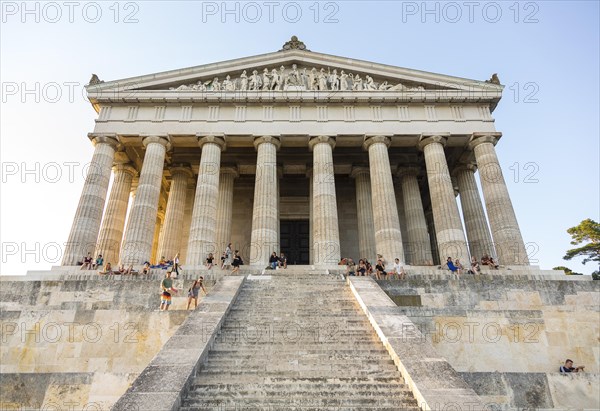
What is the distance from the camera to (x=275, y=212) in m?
25.2

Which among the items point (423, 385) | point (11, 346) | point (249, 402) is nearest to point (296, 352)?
point (249, 402)

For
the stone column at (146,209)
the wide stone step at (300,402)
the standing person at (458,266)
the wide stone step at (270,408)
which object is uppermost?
the stone column at (146,209)

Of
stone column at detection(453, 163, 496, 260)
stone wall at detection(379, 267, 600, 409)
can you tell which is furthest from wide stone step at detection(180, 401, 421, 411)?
stone column at detection(453, 163, 496, 260)

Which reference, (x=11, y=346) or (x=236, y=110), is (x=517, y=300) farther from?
(x=236, y=110)

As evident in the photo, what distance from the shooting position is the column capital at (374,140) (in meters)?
26.8

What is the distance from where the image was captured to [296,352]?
34.1ft

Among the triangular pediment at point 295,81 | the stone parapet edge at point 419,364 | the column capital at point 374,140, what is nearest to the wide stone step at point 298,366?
the stone parapet edge at point 419,364

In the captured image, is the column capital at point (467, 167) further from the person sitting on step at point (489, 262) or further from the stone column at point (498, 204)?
the person sitting on step at point (489, 262)

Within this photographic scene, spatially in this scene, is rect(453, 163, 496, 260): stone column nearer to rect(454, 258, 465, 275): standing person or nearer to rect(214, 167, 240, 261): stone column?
rect(454, 258, 465, 275): standing person

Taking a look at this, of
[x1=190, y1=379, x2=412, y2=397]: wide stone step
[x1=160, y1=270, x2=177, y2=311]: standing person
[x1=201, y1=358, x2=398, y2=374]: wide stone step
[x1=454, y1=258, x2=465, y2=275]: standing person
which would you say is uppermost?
[x1=454, y1=258, x2=465, y2=275]: standing person

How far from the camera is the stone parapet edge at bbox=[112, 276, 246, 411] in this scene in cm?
732

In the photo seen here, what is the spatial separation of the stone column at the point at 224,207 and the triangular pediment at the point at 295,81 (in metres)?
5.96

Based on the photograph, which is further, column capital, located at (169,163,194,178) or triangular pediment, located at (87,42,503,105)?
column capital, located at (169,163,194,178)

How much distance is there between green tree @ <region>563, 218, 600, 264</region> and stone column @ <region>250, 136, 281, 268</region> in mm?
32162
